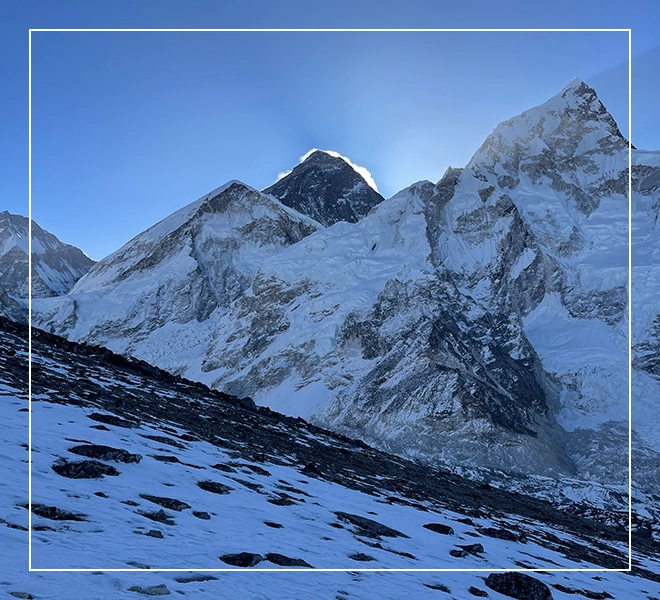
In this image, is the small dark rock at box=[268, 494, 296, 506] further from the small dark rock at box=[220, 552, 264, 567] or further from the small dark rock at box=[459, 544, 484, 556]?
the small dark rock at box=[220, 552, 264, 567]

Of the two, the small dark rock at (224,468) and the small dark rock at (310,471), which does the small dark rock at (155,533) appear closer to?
the small dark rock at (224,468)

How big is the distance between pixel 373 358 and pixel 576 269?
272ft

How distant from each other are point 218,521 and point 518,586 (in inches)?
212

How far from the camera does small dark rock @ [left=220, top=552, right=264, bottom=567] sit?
892 cm

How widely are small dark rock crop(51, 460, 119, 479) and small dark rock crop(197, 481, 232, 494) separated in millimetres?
2081

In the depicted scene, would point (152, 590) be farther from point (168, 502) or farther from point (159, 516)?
point (168, 502)

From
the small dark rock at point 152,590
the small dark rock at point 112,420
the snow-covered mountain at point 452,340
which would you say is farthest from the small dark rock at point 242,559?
the snow-covered mountain at point 452,340

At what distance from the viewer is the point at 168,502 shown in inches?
438

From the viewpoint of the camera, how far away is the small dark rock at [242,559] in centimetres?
892

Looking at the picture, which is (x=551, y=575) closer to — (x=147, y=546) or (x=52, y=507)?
(x=147, y=546)

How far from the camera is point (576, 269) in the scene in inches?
7392

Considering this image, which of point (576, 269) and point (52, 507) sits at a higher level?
point (576, 269)

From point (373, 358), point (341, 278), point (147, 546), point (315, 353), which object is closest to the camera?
point (147, 546)

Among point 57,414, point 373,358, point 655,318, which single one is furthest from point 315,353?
point 57,414
